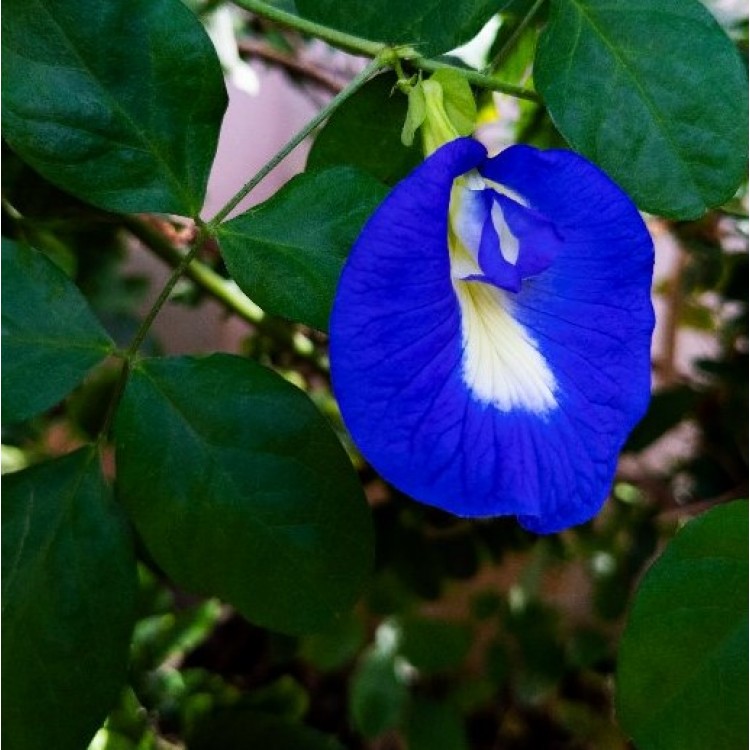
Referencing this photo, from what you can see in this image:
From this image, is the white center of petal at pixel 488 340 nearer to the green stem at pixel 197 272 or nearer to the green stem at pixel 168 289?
the green stem at pixel 168 289

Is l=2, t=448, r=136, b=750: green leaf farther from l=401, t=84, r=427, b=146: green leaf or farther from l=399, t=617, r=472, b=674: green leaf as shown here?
l=399, t=617, r=472, b=674: green leaf

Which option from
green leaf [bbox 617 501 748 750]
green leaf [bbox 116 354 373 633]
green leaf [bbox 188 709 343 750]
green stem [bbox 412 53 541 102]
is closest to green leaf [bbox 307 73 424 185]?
green stem [bbox 412 53 541 102]

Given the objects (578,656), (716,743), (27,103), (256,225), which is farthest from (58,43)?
(578,656)

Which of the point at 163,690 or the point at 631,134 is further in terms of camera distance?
the point at 163,690

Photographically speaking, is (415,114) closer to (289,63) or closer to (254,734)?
(254,734)

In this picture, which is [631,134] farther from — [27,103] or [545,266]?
[27,103]

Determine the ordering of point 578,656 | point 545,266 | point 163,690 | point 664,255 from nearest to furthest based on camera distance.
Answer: point 545,266
point 163,690
point 578,656
point 664,255

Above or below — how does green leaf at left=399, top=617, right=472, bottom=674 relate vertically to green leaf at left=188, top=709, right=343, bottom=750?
below
